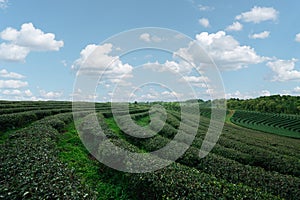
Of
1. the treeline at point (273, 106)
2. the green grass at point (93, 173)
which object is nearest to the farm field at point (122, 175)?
the green grass at point (93, 173)

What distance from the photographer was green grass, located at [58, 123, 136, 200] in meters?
8.46

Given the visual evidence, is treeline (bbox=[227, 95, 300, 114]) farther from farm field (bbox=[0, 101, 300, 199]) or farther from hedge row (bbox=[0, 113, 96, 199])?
hedge row (bbox=[0, 113, 96, 199])

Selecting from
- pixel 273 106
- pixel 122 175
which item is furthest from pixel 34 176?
pixel 273 106

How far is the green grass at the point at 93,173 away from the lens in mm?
8461

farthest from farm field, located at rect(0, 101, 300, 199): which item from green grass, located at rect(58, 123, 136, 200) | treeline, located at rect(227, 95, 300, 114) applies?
treeline, located at rect(227, 95, 300, 114)

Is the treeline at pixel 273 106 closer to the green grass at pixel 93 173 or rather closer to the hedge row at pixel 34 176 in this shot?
the green grass at pixel 93 173

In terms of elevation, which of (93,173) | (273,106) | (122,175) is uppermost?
(273,106)

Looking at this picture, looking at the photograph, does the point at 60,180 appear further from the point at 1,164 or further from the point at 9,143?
the point at 9,143

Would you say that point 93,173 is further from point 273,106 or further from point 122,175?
point 273,106

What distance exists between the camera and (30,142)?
943cm

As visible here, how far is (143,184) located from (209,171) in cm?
420

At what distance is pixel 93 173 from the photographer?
979 cm

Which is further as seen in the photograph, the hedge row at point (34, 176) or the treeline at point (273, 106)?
the treeline at point (273, 106)

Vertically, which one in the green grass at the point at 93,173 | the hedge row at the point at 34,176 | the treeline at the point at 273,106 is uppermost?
the treeline at the point at 273,106
